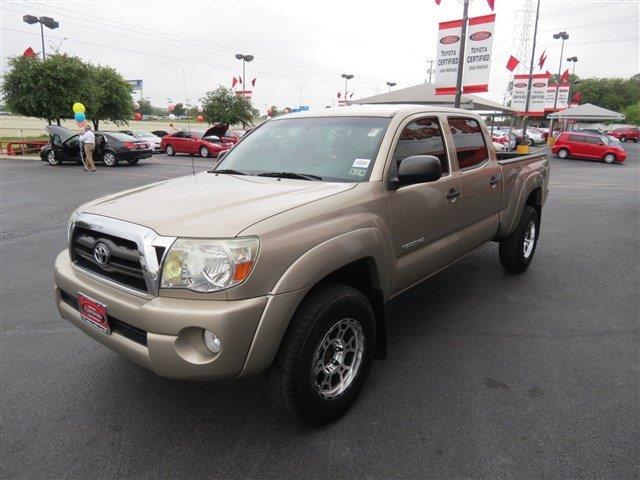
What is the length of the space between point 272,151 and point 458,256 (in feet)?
6.01

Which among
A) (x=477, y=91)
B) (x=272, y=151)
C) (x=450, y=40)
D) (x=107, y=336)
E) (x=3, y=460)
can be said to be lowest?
(x=3, y=460)

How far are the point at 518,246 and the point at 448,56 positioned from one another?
11321mm

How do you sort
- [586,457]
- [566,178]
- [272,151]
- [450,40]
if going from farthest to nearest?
[566,178] < [450,40] < [272,151] < [586,457]

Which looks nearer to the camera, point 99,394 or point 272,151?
point 99,394

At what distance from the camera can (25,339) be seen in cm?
373

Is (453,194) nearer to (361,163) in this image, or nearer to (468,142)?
(468,142)

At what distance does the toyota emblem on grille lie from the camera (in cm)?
241

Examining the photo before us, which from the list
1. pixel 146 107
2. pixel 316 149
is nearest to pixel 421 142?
pixel 316 149

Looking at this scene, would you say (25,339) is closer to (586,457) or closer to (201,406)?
(201,406)

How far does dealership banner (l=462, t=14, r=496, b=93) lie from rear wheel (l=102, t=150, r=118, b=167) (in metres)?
13.4

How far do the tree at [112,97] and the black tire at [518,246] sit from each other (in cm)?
2796

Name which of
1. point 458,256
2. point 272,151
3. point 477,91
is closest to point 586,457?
point 458,256

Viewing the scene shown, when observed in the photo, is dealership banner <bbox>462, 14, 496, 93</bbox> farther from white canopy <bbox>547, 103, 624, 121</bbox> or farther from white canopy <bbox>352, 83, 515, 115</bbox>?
white canopy <bbox>547, 103, 624, 121</bbox>

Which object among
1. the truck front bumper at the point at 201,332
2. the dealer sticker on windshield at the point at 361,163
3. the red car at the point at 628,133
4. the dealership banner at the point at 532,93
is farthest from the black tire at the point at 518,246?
the red car at the point at 628,133
